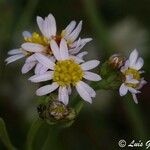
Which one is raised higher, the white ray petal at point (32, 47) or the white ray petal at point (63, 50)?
the white ray petal at point (32, 47)

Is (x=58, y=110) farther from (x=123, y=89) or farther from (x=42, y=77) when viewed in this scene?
(x=123, y=89)

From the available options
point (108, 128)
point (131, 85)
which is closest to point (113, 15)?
point (108, 128)

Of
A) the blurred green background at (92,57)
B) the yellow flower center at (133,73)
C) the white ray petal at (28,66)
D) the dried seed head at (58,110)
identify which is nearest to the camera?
the dried seed head at (58,110)

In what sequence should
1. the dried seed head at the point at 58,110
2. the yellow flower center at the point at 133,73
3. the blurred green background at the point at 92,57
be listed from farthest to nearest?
the blurred green background at the point at 92,57 → the yellow flower center at the point at 133,73 → the dried seed head at the point at 58,110

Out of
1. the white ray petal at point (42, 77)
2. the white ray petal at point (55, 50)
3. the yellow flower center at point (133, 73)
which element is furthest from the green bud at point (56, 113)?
the yellow flower center at point (133, 73)

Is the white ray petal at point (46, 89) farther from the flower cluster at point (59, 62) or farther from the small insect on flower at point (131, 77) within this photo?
the small insect on flower at point (131, 77)

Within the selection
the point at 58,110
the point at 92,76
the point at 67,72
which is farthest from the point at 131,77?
the point at 58,110

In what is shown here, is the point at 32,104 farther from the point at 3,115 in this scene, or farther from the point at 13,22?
the point at 13,22
